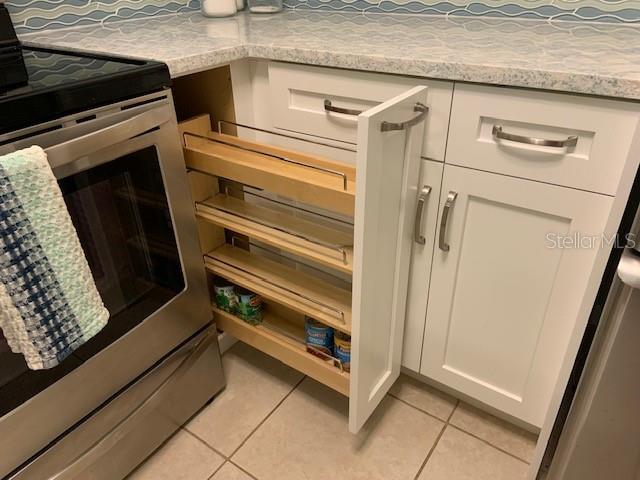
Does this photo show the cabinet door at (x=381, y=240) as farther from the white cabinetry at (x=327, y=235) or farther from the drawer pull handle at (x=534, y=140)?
the drawer pull handle at (x=534, y=140)

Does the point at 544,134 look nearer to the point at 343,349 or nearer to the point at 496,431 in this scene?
the point at 343,349

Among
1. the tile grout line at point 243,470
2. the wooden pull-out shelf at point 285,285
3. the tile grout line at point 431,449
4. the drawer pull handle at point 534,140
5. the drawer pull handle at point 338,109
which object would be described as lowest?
the tile grout line at point 243,470

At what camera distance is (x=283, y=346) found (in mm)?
1308

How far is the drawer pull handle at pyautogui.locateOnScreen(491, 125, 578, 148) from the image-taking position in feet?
2.82

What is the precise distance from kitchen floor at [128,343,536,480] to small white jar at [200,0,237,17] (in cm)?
116

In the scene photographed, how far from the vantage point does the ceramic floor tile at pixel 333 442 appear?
1238mm

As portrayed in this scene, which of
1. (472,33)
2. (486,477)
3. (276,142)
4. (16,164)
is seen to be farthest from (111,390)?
(472,33)

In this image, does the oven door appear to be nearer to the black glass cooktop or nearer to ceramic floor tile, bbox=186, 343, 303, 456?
the black glass cooktop

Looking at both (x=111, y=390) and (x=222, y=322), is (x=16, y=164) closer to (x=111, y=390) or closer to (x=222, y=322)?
(x=111, y=390)

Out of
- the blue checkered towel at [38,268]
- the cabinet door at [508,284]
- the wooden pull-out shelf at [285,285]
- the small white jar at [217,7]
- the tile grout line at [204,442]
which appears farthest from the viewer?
the small white jar at [217,7]

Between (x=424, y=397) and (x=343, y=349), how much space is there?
36 centimetres

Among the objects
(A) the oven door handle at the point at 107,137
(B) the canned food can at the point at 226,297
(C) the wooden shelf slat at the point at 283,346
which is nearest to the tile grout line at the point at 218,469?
(C) the wooden shelf slat at the point at 283,346

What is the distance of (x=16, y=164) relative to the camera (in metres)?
0.72

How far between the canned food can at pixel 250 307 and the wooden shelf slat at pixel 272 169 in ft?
1.29
